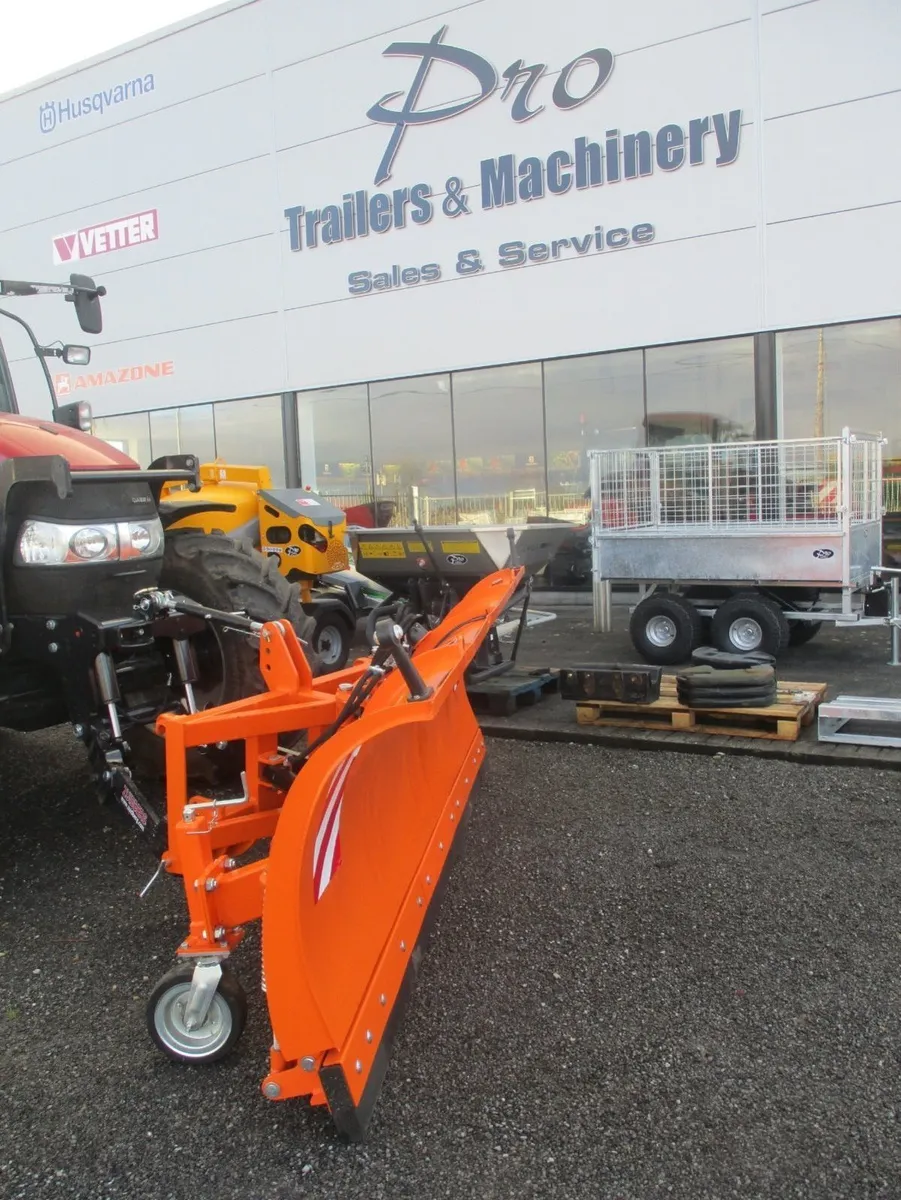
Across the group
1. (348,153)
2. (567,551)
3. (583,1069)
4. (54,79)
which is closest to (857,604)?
(567,551)

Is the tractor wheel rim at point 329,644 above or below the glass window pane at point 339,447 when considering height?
below

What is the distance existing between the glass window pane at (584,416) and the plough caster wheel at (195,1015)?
9.70m

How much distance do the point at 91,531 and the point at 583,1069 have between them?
235 cm

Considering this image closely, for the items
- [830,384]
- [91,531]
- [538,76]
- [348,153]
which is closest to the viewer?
[91,531]

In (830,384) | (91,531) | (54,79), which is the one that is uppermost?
(54,79)

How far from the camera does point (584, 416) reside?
1165cm

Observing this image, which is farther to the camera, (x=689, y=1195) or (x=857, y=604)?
(x=857, y=604)

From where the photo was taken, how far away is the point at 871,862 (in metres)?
3.68

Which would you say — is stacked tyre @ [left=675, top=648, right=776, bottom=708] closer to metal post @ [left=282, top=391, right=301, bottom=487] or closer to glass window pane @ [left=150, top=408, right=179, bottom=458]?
metal post @ [left=282, top=391, right=301, bottom=487]

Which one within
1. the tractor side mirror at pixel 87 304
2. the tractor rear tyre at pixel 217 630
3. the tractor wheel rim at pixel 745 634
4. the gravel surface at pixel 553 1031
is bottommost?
the gravel surface at pixel 553 1031

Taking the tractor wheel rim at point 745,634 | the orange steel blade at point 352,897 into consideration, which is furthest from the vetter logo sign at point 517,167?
the orange steel blade at point 352,897

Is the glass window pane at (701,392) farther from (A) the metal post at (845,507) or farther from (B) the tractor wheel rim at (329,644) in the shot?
(B) the tractor wheel rim at (329,644)

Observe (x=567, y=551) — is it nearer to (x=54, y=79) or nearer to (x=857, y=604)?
(x=857, y=604)

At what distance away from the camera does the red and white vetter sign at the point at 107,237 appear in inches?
573
